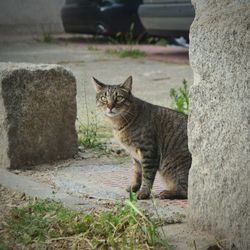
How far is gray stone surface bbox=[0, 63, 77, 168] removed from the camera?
4.86 m

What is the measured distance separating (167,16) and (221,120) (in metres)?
7.49

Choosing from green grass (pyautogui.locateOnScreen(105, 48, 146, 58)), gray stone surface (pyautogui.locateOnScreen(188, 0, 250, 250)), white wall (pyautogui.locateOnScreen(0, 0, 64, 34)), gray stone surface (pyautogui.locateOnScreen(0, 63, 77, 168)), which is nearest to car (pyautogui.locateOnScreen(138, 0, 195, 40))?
green grass (pyautogui.locateOnScreen(105, 48, 146, 58))

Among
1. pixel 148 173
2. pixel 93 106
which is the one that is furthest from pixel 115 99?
pixel 93 106

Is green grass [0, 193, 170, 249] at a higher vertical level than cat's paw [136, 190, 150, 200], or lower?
higher

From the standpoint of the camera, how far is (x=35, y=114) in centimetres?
501

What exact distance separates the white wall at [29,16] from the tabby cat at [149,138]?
12.5 meters

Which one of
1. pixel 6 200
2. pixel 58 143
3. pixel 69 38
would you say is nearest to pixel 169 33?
pixel 69 38

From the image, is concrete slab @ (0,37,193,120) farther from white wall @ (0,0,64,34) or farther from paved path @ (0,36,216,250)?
white wall @ (0,0,64,34)

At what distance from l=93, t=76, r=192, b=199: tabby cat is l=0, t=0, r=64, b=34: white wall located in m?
12.5

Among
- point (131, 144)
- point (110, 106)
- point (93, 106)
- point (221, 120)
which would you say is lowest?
point (93, 106)

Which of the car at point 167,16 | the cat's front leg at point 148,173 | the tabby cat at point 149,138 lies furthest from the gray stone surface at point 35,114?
the car at point 167,16

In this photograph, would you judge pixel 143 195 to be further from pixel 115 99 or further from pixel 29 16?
pixel 29 16

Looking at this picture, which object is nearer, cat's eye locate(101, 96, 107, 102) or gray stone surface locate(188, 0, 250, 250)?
gray stone surface locate(188, 0, 250, 250)

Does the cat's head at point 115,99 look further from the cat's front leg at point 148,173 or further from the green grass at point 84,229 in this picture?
the green grass at point 84,229
